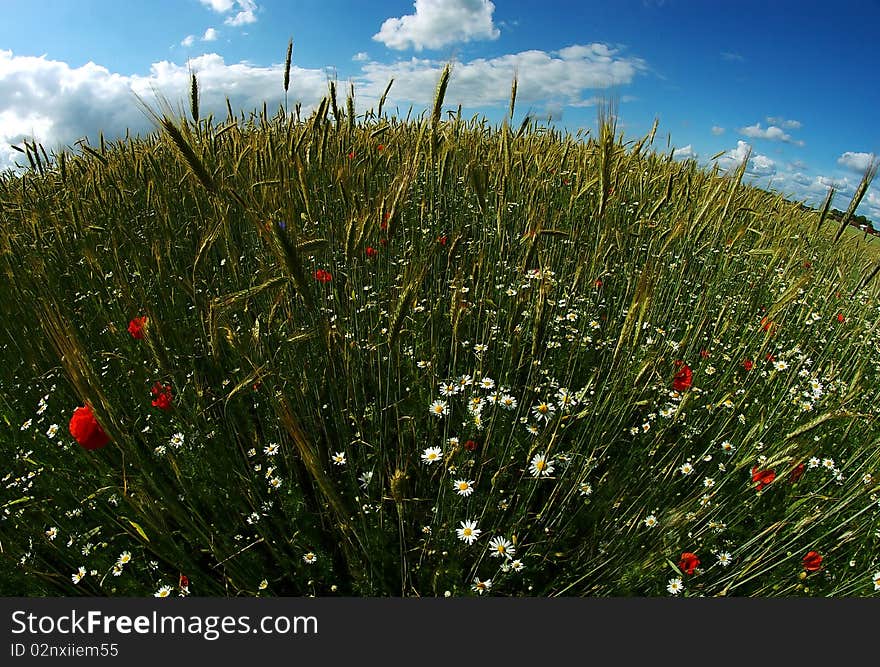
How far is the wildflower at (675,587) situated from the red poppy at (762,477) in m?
0.50

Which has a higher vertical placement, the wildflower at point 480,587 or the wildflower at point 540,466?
the wildflower at point 540,466

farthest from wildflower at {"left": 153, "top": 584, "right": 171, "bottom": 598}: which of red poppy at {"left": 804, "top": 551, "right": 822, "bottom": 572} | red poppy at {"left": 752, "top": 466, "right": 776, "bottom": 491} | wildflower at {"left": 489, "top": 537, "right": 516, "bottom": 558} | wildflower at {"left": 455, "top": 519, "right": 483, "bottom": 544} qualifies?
red poppy at {"left": 804, "top": 551, "right": 822, "bottom": 572}

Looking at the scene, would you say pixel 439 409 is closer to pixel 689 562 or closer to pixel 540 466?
pixel 540 466

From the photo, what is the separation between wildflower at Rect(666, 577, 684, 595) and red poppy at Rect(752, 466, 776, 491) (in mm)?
495

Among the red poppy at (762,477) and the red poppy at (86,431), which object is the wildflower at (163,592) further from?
the red poppy at (762,477)

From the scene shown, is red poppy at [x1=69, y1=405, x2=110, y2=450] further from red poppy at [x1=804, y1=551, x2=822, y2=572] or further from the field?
red poppy at [x1=804, y1=551, x2=822, y2=572]

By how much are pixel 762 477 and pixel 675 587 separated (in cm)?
56

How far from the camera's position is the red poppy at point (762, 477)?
1810mm

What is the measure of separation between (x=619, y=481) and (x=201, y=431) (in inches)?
68.1

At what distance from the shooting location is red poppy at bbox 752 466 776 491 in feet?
5.94

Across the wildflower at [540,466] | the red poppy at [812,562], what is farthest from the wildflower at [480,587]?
the red poppy at [812,562]

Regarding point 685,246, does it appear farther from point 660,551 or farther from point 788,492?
point 660,551

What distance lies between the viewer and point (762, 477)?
1836mm

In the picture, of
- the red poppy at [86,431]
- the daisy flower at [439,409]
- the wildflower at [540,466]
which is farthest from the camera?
the daisy flower at [439,409]
